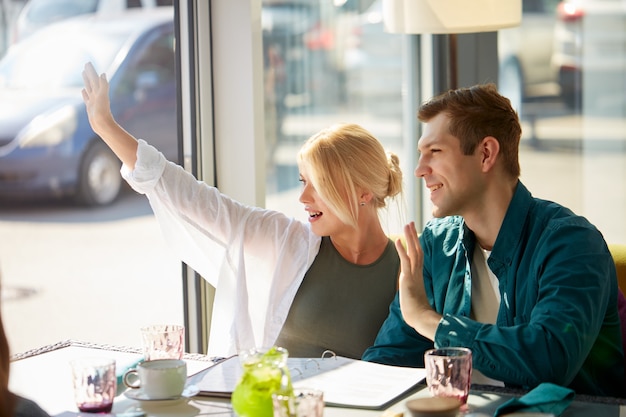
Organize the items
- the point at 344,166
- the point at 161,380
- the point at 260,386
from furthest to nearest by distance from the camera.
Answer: the point at 344,166 < the point at 161,380 < the point at 260,386

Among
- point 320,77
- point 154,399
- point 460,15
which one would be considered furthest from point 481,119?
point 320,77

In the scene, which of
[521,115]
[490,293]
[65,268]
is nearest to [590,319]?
[490,293]

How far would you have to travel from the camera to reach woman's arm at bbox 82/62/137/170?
2.58 metres

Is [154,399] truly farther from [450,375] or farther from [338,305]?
[338,305]

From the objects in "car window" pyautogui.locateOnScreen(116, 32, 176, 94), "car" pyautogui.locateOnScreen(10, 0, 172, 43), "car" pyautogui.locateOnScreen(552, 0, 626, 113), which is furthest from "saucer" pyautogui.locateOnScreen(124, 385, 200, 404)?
"car" pyautogui.locateOnScreen(552, 0, 626, 113)

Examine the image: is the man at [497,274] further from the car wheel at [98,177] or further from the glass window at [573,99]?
the glass window at [573,99]

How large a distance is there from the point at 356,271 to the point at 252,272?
293 mm

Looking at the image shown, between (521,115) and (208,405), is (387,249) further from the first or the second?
(521,115)

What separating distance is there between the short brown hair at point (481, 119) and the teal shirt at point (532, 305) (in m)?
0.12

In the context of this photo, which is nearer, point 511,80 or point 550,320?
point 550,320

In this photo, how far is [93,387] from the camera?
5.86 ft

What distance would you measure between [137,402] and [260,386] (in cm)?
28

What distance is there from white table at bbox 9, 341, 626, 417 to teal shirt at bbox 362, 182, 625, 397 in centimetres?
13

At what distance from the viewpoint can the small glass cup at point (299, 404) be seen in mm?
1607
